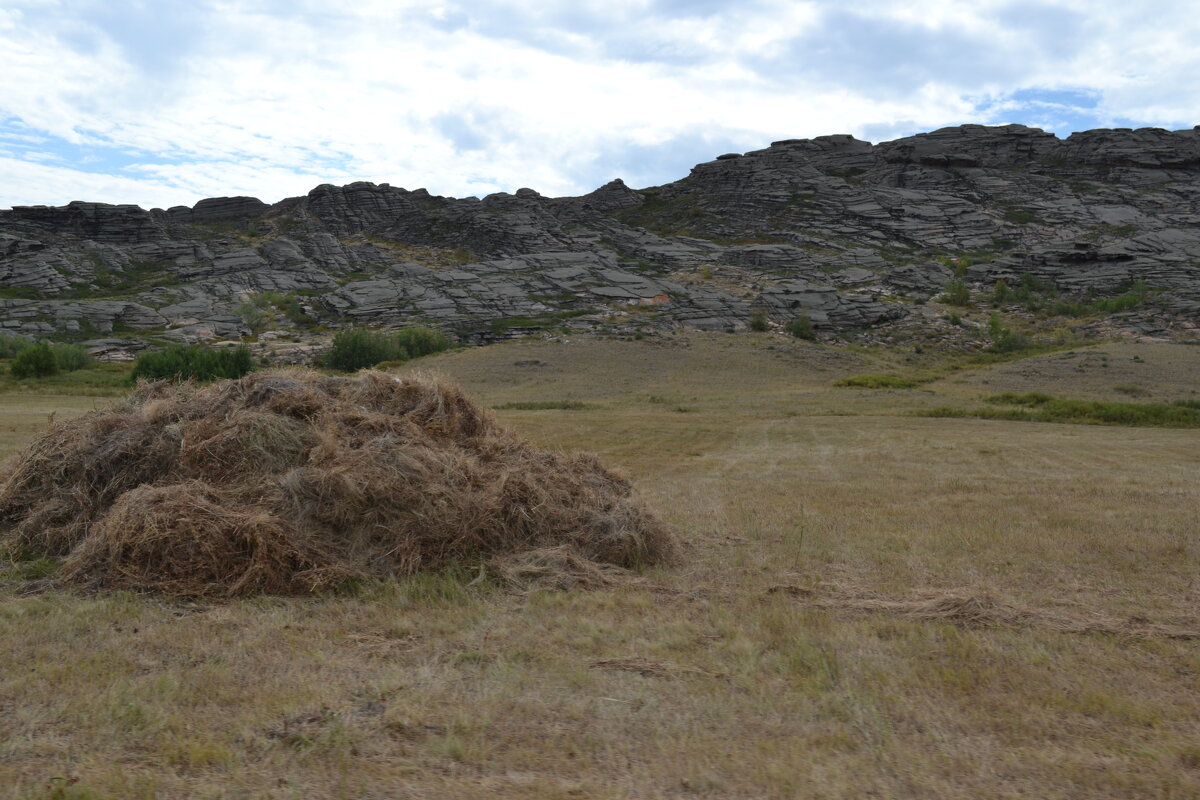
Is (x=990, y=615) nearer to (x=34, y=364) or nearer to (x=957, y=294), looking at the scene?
(x=34, y=364)

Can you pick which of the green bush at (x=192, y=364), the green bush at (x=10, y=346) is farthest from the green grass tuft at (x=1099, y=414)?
the green bush at (x=10, y=346)

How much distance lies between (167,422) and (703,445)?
15938mm

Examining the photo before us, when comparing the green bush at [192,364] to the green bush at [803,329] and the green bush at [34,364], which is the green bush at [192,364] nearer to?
the green bush at [34,364]

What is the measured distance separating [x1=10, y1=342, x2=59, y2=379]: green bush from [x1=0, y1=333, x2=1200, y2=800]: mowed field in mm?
51787

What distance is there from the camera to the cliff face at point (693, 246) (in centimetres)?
8356

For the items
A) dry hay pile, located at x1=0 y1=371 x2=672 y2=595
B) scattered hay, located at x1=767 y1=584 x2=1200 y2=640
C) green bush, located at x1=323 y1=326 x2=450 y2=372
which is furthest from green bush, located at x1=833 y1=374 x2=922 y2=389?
scattered hay, located at x1=767 y1=584 x2=1200 y2=640

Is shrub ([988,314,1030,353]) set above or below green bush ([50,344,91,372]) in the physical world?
above

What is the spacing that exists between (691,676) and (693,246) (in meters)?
110

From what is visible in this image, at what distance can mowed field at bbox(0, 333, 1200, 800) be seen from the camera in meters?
4.13

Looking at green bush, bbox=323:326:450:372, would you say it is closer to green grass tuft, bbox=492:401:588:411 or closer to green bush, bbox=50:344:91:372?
green bush, bbox=50:344:91:372

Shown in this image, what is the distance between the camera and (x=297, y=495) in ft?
25.8

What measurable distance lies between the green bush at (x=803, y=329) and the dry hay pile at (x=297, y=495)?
65775 mm

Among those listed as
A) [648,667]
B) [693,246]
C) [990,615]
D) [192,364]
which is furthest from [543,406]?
[693,246]

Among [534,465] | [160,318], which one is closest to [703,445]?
[534,465]
